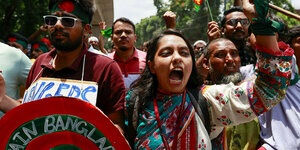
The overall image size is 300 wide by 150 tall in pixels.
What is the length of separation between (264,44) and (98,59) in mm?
1164

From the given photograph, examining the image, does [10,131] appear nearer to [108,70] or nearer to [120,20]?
[108,70]

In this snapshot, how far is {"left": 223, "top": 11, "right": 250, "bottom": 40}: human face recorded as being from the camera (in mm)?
3442

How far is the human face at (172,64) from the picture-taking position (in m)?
1.77

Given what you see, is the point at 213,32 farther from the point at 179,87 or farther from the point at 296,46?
the point at 179,87

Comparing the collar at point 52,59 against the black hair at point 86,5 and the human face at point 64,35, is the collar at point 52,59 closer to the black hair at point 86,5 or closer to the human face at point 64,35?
the human face at point 64,35

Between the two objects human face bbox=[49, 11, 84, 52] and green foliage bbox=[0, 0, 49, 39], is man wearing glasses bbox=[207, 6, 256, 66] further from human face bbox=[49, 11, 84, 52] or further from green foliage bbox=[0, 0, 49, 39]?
green foliage bbox=[0, 0, 49, 39]

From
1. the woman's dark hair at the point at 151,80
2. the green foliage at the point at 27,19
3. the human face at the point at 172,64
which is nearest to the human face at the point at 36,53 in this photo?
the woman's dark hair at the point at 151,80

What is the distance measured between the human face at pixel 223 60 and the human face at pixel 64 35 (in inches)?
53.4

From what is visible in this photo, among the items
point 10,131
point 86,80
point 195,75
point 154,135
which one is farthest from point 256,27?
point 10,131

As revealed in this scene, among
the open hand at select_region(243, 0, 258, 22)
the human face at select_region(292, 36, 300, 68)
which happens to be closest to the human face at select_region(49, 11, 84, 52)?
the open hand at select_region(243, 0, 258, 22)

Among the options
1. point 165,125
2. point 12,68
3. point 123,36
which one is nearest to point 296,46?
point 165,125

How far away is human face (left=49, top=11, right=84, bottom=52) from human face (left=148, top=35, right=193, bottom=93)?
2.23 ft

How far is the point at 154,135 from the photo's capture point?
1.69 m

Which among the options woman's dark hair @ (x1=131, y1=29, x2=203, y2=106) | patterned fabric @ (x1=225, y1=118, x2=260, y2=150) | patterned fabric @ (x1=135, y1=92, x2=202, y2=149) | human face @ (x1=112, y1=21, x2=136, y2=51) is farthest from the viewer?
human face @ (x1=112, y1=21, x2=136, y2=51)
